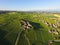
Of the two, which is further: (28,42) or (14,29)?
(14,29)

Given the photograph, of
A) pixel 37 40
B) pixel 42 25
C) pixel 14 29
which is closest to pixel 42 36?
pixel 37 40

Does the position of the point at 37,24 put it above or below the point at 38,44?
above

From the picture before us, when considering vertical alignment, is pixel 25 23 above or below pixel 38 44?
above

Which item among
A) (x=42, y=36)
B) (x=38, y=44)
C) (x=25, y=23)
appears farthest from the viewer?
(x=25, y=23)

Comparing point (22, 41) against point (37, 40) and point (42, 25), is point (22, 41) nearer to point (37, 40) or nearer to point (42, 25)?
point (37, 40)

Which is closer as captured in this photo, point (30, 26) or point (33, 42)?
point (33, 42)

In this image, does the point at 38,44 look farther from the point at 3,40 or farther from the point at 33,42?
the point at 3,40

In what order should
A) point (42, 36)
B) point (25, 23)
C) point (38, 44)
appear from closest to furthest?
point (38, 44)
point (42, 36)
point (25, 23)

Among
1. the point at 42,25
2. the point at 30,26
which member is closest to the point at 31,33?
the point at 30,26

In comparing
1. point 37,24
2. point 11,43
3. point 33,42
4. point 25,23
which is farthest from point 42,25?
point 11,43
